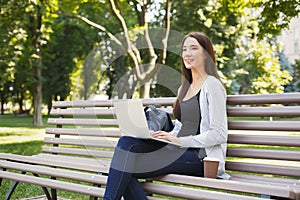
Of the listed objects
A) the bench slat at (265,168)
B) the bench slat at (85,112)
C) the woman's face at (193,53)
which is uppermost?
the woman's face at (193,53)

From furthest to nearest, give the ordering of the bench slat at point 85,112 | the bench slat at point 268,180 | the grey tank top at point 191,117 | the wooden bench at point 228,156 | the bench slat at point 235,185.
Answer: the bench slat at point 85,112 → the grey tank top at point 191,117 → the bench slat at point 268,180 → the wooden bench at point 228,156 → the bench slat at point 235,185

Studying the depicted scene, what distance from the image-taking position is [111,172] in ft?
8.97

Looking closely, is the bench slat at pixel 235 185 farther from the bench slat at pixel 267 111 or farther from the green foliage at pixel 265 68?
the green foliage at pixel 265 68

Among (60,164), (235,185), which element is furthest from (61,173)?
(235,185)

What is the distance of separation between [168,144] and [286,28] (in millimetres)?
5885

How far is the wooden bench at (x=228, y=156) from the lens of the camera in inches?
97.0

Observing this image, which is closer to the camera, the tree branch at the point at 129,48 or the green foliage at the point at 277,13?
the green foliage at the point at 277,13

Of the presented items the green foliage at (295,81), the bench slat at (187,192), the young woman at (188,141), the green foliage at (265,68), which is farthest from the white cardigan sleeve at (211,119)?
the green foliage at (295,81)

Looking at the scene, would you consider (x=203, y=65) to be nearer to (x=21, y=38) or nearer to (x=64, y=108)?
(x=64, y=108)

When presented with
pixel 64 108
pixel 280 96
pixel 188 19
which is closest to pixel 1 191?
pixel 64 108

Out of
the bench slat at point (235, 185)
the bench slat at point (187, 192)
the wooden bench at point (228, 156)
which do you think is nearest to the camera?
the bench slat at point (235, 185)

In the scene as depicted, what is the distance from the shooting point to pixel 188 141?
298cm

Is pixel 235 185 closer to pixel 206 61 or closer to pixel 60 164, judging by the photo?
pixel 206 61

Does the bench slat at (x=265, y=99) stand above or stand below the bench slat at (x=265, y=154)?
above
